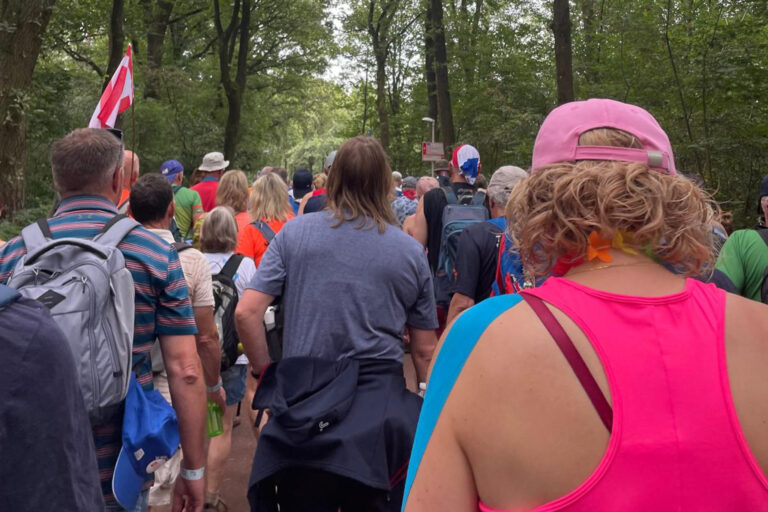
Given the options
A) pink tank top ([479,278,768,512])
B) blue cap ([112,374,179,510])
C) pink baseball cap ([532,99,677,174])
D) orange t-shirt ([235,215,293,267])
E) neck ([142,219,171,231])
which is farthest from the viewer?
orange t-shirt ([235,215,293,267])

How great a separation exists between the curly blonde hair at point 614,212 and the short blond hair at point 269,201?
4.85m

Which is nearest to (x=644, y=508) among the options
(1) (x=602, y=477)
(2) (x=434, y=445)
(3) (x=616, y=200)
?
(1) (x=602, y=477)

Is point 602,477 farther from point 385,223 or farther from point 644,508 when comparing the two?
point 385,223

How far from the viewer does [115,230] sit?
269cm

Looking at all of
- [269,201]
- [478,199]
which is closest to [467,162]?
[478,199]

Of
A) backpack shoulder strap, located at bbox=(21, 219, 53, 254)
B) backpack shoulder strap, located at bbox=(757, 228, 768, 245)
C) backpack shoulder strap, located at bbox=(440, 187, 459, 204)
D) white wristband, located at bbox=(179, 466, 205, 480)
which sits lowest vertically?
white wristband, located at bbox=(179, 466, 205, 480)

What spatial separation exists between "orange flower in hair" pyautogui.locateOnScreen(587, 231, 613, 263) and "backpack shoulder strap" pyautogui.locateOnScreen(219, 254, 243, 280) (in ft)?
12.1

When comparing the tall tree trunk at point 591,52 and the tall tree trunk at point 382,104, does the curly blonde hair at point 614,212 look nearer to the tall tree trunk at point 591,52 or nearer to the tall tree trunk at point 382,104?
the tall tree trunk at point 591,52

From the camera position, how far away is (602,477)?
49.1 inches

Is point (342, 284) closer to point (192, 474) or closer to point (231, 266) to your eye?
point (192, 474)

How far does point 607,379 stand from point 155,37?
2375 cm

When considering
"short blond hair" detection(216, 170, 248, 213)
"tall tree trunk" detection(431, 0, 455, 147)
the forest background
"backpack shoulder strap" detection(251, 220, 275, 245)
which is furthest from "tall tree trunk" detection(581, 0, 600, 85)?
"backpack shoulder strap" detection(251, 220, 275, 245)

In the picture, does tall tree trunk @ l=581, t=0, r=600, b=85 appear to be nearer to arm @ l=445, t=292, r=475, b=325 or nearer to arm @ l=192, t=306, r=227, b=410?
arm @ l=445, t=292, r=475, b=325

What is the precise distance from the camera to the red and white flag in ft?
18.2
